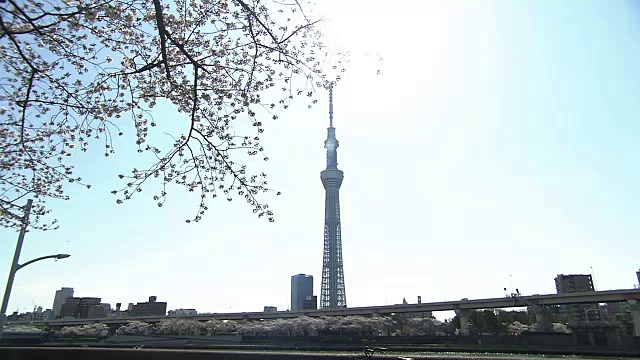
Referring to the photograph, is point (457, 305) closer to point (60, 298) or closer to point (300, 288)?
point (300, 288)

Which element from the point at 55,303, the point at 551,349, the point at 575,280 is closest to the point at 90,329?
the point at 551,349

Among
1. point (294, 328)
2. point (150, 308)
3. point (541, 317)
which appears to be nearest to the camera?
point (541, 317)

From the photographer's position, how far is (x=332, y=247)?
4166 inches

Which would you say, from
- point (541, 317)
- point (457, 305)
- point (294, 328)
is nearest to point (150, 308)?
point (294, 328)

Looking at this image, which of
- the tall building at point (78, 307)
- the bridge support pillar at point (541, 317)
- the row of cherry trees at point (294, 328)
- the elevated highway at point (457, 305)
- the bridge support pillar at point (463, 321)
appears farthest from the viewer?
the tall building at point (78, 307)

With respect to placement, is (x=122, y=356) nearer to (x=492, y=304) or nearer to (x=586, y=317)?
(x=492, y=304)

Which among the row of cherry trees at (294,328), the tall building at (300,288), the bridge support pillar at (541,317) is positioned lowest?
the row of cherry trees at (294,328)

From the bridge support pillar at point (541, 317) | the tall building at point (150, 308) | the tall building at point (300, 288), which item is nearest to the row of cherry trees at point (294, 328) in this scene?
the bridge support pillar at point (541, 317)

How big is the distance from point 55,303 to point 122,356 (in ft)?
703

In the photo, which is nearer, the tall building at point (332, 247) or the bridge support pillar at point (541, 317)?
the bridge support pillar at point (541, 317)

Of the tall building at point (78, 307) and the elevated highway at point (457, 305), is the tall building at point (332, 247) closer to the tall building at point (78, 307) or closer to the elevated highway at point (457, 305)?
the elevated highway at point (457, 305)

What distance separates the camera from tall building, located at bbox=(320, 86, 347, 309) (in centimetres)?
10200

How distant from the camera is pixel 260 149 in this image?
29.5ft

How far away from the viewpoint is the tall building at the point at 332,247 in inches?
4016
